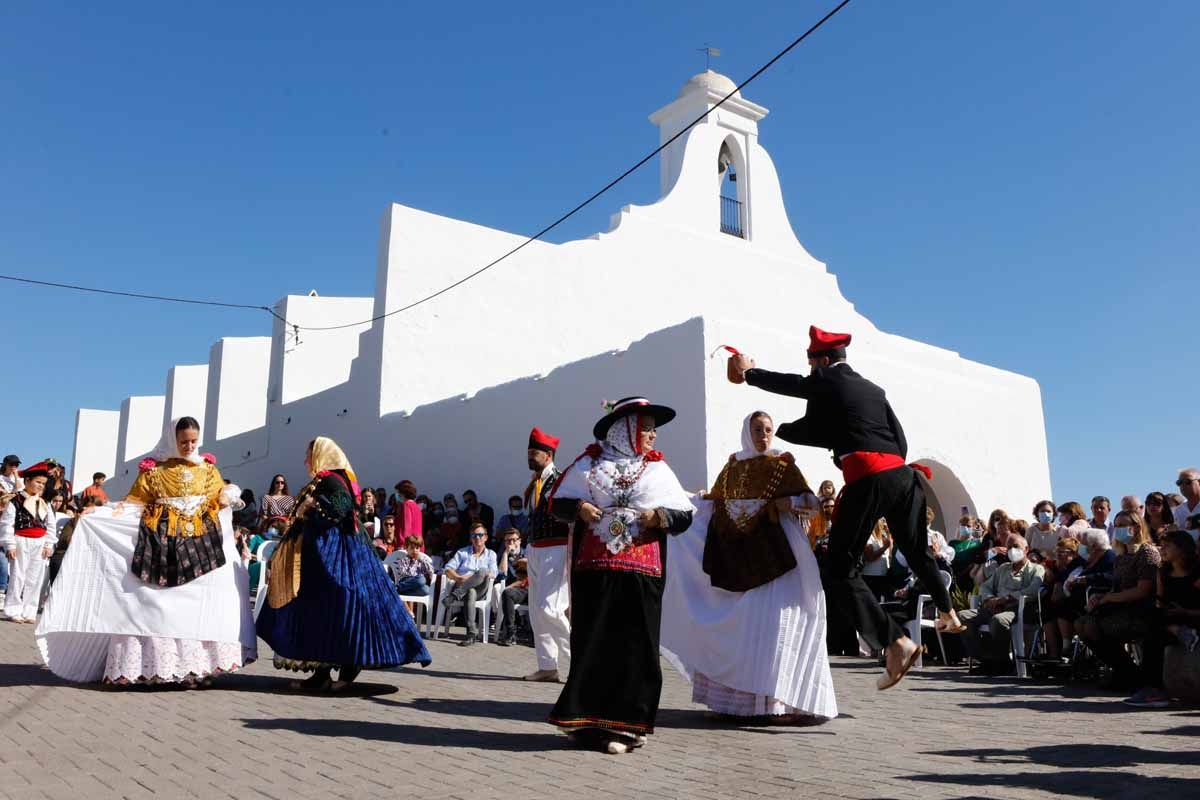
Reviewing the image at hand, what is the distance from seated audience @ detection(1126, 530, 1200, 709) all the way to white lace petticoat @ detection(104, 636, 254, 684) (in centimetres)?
628

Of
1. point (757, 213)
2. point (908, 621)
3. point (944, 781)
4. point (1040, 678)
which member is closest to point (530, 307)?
point (757, 213)

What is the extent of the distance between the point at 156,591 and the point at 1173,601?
6875mm

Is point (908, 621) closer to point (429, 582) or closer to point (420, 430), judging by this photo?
point (429, 582)

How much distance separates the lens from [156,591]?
6941 millimetres

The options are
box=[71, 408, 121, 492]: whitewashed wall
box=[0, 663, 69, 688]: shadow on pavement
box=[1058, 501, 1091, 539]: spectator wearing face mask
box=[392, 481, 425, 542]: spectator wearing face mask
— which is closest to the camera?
box=[0, 663, 69, 688]: shadow on pavement

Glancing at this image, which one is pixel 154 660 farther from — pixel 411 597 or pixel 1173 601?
pixel 1173 601

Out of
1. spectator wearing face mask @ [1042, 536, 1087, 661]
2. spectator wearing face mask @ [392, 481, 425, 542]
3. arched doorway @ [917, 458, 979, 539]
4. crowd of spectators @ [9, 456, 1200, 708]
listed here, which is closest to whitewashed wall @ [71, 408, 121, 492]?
crowd of spectators @ [9, 456, 1200, 708]

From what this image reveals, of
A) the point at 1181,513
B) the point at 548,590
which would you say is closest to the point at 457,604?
the point at 548,590

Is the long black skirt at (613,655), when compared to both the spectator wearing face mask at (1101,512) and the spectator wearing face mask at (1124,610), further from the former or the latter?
the spectator wearing face mask at (1101,512)

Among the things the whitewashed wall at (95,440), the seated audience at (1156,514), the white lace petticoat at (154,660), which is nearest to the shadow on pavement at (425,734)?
the white lace petticoat at (154,660)

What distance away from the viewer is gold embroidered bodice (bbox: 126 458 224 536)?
23.4ft

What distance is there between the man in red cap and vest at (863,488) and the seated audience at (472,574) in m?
6.33

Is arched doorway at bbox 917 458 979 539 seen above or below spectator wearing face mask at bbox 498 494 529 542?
above

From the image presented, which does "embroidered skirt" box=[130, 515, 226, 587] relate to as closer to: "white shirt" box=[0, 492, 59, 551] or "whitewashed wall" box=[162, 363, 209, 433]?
→ "white shirt" box=[0, 492, 59, 551]
